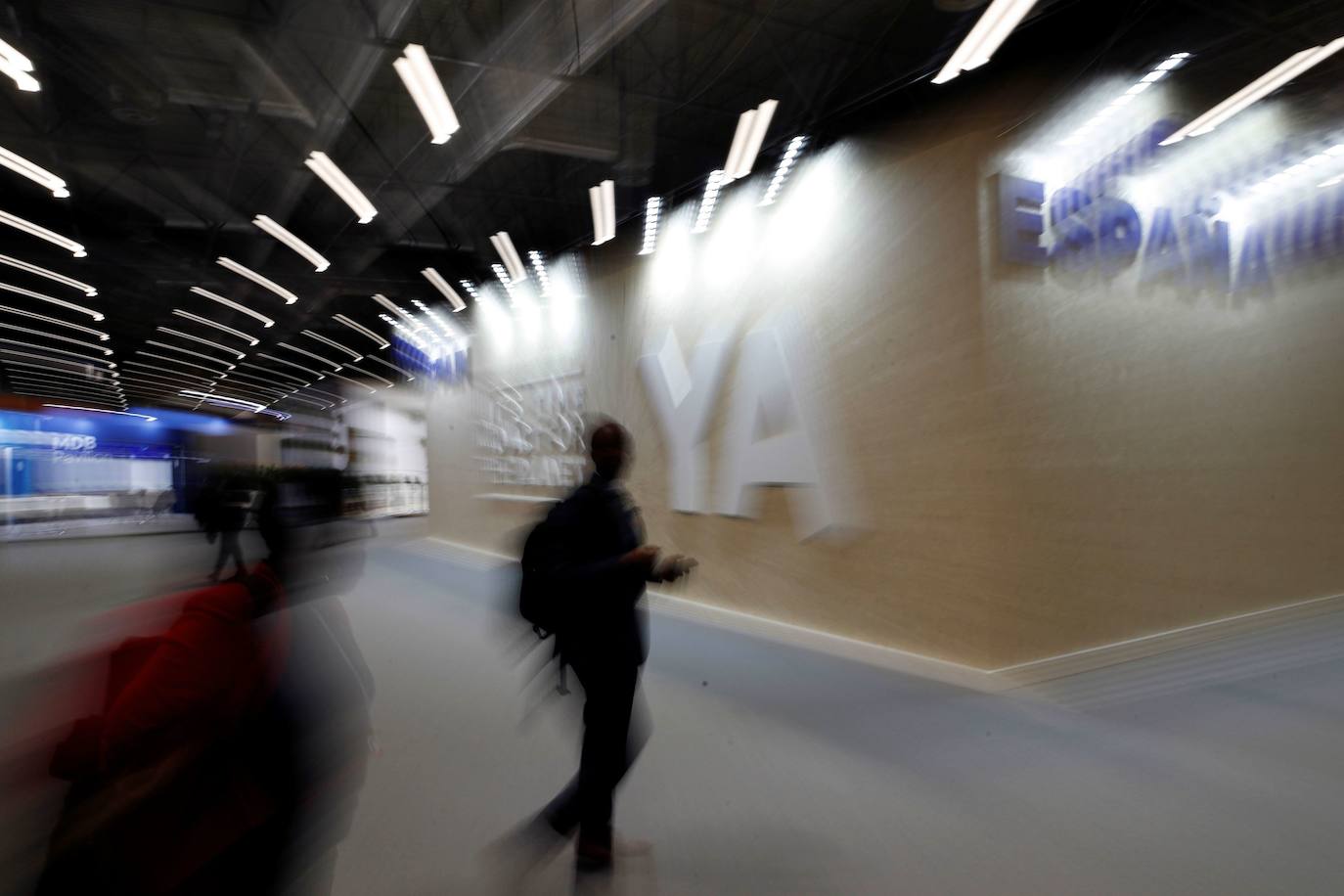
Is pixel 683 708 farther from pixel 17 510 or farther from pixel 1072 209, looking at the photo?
pixel 17 510

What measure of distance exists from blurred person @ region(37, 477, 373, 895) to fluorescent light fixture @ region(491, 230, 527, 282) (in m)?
6.89

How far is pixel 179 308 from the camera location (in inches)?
469

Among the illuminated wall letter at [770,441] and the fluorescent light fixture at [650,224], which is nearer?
the illuminated wall letter at [770,441]

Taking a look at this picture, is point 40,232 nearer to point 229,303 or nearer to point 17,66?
point 229,303

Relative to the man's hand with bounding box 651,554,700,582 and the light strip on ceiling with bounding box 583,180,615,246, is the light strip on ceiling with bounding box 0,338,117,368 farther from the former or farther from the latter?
the man's hand with bounding box 651,554,700,582

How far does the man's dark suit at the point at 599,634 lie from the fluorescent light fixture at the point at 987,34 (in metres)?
3.34

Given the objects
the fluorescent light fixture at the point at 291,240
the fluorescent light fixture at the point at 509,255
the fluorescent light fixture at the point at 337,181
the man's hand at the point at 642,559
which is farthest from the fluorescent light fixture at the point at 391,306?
the man's hand at the point at 642,559

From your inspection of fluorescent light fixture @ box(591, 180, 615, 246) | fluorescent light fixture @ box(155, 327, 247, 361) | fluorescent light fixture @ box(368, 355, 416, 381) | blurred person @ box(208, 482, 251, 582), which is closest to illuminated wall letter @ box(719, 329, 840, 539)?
fluorescent light fixture @ box(591, 180, 615, 246)

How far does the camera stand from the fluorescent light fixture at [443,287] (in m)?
9.32

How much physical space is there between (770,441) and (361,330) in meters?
10.5

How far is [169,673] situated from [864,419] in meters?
4.64

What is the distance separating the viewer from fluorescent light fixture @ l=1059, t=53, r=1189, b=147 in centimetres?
446

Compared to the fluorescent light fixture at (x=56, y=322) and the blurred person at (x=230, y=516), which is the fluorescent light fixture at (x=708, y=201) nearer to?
the blurred person at (x=230, y=516)

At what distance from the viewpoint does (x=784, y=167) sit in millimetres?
5773
